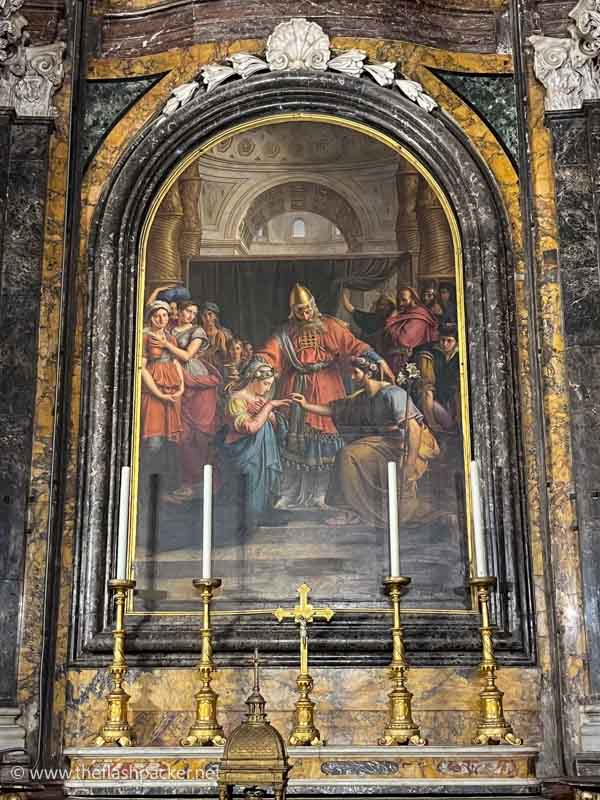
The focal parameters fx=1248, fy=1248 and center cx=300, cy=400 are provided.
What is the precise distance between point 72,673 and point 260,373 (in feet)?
7.19

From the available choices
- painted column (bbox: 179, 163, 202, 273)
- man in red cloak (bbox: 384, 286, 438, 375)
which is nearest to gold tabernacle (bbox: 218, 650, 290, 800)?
man in red cloak (bbox: 384, 286, 438, 375)

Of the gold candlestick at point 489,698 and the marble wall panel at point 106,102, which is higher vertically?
the marble wall panel at point 106,102

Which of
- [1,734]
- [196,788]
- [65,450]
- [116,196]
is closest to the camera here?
[196,788]

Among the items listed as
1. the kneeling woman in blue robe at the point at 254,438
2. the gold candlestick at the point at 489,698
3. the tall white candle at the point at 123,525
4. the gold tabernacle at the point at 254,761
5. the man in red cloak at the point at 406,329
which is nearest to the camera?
the gold tabernacle at the point at 254,761

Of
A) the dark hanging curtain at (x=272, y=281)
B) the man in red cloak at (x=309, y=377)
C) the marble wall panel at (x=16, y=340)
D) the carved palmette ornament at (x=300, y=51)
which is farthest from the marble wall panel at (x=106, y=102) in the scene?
the man in red cloak at (x=309, y=377)

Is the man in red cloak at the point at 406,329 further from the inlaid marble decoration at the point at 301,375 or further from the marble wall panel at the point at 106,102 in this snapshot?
the marble wall panel at the point at 106,102

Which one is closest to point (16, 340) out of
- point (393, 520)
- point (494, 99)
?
point (393, 520)

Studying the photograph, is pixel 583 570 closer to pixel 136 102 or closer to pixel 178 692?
pixel 178 692

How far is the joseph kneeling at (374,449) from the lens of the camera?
303 inches

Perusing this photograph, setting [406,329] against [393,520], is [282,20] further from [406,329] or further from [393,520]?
[393,520]

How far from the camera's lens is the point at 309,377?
8023 mm

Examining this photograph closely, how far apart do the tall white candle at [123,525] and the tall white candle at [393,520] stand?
1530 mm

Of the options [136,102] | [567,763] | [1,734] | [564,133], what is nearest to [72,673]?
[1,734]

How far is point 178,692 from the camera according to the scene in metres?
7.32
